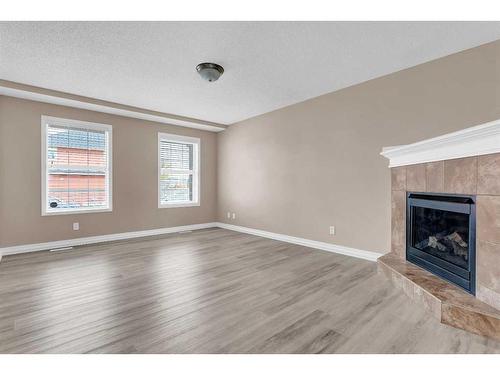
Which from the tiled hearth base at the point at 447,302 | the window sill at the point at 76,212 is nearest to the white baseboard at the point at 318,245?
the tiled hearth base at the point at 447,302

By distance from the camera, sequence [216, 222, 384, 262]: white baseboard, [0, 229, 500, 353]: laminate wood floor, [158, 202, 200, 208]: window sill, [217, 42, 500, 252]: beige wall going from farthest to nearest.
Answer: [158, 202, 200, 208]: window sill, [216, 222, 384, 262]: white baseboard, [217, 42, 500, 252]: beige wall, [0, 229, 500, 353]: laminate wood floor

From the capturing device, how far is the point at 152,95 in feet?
13.0

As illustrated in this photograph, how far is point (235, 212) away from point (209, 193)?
0.88m

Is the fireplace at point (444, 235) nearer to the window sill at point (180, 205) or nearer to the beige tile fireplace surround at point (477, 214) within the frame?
the beige tile fireplace surround at point (477, 214)

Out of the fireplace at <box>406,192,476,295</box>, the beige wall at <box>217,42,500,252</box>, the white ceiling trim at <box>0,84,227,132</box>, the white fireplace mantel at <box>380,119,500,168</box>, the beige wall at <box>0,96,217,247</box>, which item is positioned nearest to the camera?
the white fireplace mantel at <box>380,119,500,168</box>

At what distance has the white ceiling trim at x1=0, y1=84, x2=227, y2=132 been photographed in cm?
359

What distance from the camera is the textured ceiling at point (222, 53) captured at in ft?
7.48

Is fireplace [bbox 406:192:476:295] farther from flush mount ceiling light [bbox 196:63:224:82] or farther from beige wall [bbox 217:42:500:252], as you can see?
flush mount ceiling light [bbox 196:63:224:82]

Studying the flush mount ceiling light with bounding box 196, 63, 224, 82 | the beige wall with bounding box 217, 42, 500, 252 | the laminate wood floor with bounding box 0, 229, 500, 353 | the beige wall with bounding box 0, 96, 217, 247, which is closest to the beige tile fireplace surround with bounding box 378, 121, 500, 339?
the laminate wood floor with bounding box 0, 229, 500, 353

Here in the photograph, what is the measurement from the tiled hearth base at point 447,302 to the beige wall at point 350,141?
2.96 ft

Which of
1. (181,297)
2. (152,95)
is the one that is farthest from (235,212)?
(181,297)

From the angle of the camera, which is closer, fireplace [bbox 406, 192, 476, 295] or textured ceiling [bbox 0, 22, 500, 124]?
fireplace [bbox 406, 192, 476, 295]

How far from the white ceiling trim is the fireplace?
423 cm

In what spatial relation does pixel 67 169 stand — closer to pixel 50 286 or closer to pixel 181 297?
pixel 50 286
